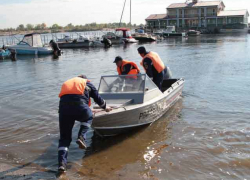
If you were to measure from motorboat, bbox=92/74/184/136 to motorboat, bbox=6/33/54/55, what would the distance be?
2487cm

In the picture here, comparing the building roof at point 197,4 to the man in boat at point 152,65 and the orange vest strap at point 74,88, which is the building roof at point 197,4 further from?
the orange vest strap at point 74,88

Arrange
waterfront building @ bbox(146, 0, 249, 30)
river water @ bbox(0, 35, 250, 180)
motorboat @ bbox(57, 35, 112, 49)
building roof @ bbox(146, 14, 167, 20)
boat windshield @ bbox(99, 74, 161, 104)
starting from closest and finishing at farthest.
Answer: river water @ bbox(0, 35, 250, 180) → boat windshield @ bbox(99, 74, 161, 104) → motorboat @ bbox(57, 35, 112, 49) → waterfront building @ bbox(146, 0, 249, 30) → building roof @ bbox(146, 14, 167, 20)

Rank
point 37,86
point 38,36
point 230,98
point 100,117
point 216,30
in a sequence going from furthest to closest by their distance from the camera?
1. point 216,30
2. point 38,36
3. point 37,86
4. point 230,98
5. point 100,117

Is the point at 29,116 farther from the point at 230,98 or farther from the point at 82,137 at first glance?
the point at 230,98

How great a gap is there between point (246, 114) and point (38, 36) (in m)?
28.2

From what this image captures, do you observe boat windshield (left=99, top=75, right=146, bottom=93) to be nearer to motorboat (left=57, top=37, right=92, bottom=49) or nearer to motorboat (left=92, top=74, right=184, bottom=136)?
motorboat (left=92, top=74, right=184, bottom=136)

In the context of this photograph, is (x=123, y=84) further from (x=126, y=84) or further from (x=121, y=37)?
(x=121, y=37)

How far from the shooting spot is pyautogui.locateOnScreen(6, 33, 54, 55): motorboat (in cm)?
3083

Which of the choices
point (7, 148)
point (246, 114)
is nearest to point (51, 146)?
point (7, 148)

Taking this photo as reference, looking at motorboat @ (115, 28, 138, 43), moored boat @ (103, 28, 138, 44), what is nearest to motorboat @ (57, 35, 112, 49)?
moored boat @ (103, 28, 138, 44)

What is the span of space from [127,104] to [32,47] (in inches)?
1046

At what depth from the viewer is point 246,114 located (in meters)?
8.45

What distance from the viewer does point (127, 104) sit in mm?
6938

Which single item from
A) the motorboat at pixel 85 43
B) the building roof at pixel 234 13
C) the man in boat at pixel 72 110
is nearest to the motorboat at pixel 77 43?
the motorboat at pixel 85 43
